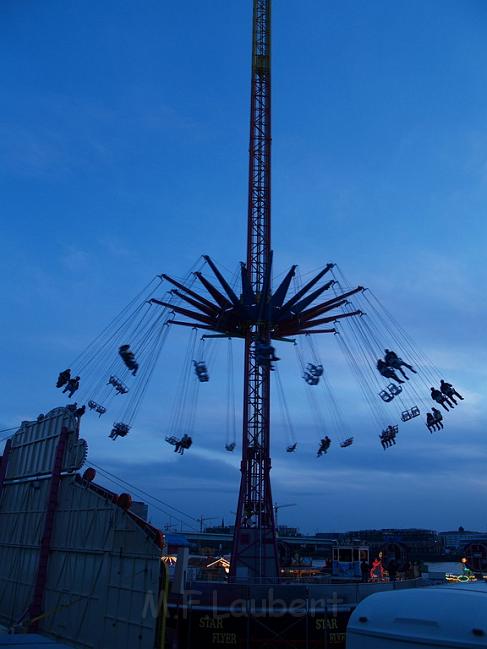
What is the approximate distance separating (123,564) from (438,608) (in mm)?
12717

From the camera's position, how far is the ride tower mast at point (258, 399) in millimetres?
34000

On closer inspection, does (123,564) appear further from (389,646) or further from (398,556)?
(398,556)

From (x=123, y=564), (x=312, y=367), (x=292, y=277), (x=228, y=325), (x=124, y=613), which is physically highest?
(x=292, y=277)

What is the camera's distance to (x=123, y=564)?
18891mm

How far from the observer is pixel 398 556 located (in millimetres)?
33188

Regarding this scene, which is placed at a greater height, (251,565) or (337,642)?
(251,565)

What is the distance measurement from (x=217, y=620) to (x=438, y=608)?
19604 mm

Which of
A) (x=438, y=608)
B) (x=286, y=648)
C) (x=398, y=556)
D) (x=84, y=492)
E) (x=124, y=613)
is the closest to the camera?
(x=438, y=608)

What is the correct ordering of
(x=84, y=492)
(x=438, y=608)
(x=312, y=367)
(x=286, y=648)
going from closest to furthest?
(x=438, y=608) < (x=84, y=492) < (x=286, y=648) < (x=312, y=367)

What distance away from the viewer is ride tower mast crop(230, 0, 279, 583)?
112 feet

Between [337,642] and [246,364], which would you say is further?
[246,364]

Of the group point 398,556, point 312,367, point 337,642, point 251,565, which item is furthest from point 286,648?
point 312,367

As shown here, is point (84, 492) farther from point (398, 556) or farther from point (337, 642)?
point (398, 556)

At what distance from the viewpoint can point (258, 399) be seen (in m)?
38.1
